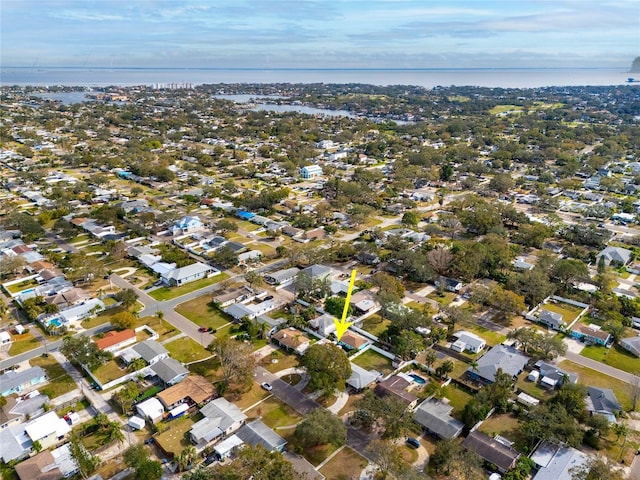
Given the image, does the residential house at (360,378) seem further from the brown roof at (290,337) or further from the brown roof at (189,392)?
the brown roof at (189,392)

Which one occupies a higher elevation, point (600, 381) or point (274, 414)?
point (600, 381)

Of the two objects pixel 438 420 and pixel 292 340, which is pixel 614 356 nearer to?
pixel 438 420

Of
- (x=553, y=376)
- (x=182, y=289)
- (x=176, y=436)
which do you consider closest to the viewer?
(x=176, y=436)

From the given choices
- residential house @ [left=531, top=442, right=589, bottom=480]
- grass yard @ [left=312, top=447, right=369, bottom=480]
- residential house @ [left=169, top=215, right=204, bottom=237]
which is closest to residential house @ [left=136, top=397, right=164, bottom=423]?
grass yard @ [left=312, top=447, right=369, bottom=480]

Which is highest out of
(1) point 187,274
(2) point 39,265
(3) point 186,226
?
(3) point 186,226

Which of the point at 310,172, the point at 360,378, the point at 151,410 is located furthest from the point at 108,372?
the point at 310,172

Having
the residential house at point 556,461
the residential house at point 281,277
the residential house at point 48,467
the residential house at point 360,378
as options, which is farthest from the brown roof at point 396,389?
the residential house at point 48,467

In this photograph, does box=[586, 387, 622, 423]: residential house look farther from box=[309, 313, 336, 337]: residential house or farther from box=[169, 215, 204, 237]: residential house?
box=[169, 215, 204, 237]: residential house
